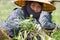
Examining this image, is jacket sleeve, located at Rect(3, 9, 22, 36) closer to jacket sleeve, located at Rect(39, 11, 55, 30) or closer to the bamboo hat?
the bamboo hat

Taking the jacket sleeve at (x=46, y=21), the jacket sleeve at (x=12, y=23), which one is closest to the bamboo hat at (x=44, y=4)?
the jacket sleeve at (x=46, y=21)

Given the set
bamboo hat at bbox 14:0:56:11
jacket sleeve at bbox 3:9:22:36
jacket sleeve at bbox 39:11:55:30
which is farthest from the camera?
jacket sleeve at bbox 39:11:55:30

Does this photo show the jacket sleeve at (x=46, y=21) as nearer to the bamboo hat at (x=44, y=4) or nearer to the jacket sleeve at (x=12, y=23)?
the bamboo hat at (x=44, y=4)

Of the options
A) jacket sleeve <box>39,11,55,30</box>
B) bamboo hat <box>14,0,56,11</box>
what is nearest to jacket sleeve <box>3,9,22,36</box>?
bamboo hat <box>14,0,56,11</box>

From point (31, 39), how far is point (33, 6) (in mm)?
1632

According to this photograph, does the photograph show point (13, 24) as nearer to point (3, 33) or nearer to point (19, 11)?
point (3, 33)

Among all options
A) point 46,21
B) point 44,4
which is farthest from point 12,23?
point 46,21

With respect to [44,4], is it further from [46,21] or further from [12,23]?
[12,23]

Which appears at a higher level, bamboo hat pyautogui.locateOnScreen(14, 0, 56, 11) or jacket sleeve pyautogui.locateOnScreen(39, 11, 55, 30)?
bamboo hat pyautogui.locateOnScreen(14, 0, 56, 11)

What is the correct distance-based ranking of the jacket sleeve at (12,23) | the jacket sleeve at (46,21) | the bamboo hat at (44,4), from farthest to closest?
the jacket sleeve at (46,21)
the bamboo hat at (44,4)
the jacket sleeve at (12,23)

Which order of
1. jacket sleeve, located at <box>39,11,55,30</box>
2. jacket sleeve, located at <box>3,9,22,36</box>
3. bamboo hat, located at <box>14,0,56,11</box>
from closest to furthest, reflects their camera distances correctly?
jacket sleeve, located at <box>3,9,22,36</box>
bamboo hat, located at <box>14,0,56,11</box>
jacket sleeve, located at <box>39,11,55,30</box>

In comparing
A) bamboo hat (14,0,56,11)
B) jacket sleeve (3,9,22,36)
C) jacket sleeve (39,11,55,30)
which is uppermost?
jacket sleeve (3,9,22,36)

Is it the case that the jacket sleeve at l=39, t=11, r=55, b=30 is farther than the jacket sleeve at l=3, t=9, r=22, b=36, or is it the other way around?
the jacket sleeve at l=39, t=11, r=55, b=30

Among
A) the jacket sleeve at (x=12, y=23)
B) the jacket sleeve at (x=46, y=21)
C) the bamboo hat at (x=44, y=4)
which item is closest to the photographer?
the jacket sleeve at (x=12, y=23)
